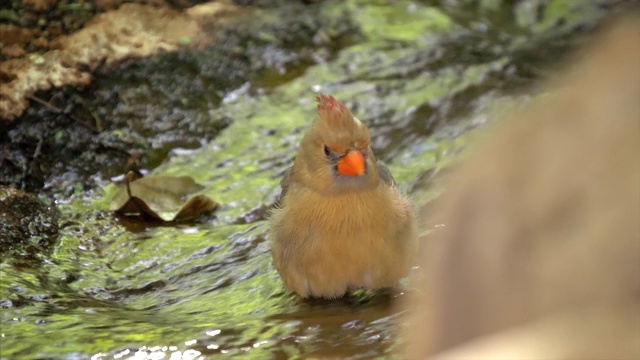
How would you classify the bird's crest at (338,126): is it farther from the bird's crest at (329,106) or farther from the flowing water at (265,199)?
the flowing water at (265,199)

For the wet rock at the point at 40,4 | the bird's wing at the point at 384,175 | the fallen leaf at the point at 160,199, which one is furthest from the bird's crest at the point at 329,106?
the wet rock at the point at 40,4

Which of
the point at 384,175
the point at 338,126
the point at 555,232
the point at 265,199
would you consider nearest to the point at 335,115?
the point at 338,126

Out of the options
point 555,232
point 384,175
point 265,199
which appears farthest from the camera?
point 265,199

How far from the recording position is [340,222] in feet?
13.2

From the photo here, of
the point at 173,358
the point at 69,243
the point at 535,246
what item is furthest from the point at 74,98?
the point at 535,246

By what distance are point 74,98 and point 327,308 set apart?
3.00 m

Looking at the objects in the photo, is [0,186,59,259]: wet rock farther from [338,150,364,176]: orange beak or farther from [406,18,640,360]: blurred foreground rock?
[406,18,640,360]: blurred foreground rock

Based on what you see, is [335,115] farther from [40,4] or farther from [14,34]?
[40,4]

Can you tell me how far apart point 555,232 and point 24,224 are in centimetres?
406

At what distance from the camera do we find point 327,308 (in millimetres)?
4148

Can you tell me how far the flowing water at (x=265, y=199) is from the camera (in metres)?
3.56

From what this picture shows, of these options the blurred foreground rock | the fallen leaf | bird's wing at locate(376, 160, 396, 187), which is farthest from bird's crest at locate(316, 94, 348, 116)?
the blurred foreground rock

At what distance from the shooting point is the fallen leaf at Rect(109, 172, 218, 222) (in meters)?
5.61

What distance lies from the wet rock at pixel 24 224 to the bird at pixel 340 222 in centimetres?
146
